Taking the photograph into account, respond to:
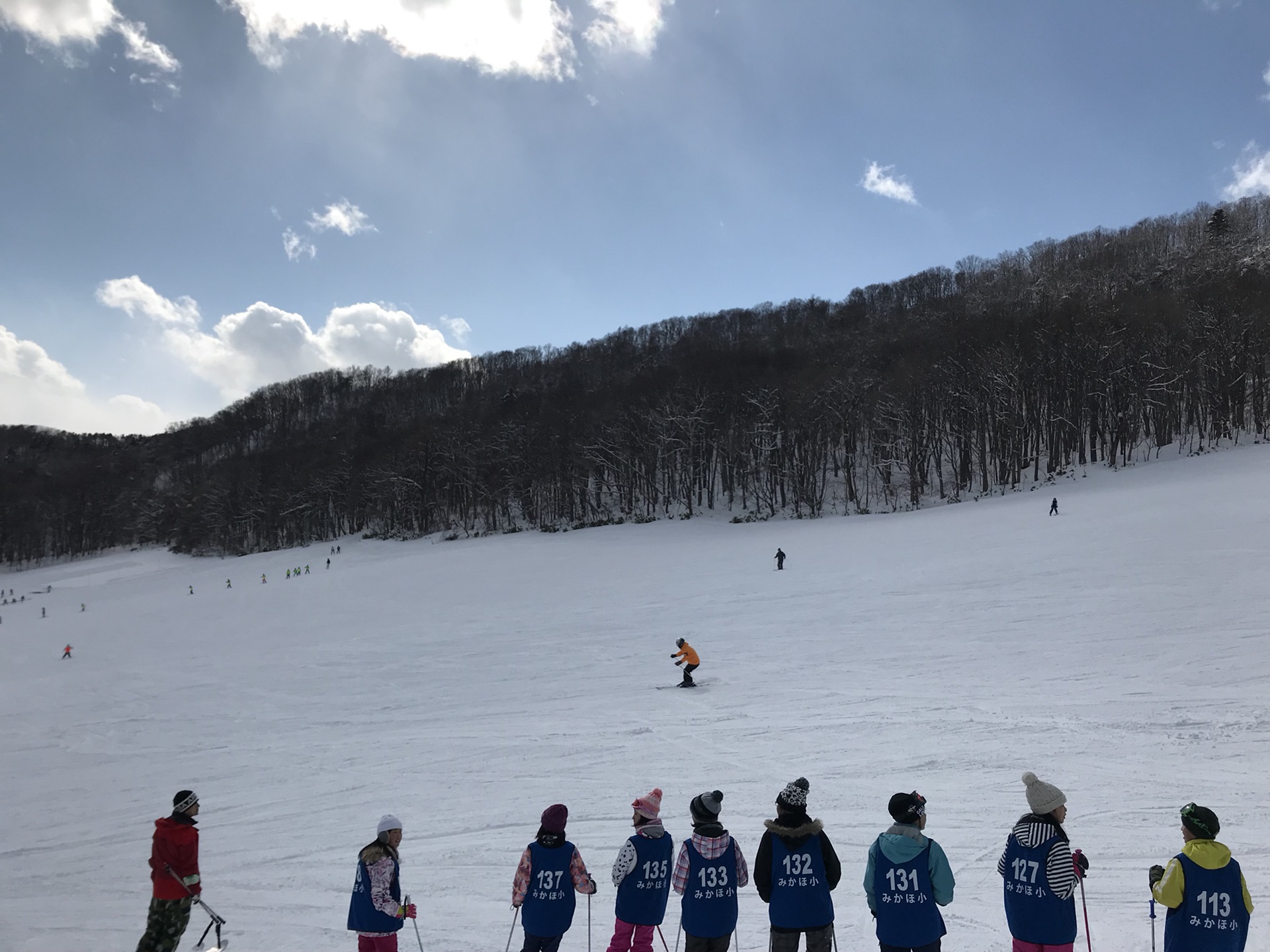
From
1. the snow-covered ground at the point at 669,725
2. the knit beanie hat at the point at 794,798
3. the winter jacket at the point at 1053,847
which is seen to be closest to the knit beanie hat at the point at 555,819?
the knit beanie hat at the point at 794,798

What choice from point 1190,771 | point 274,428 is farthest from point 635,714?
point 274,428

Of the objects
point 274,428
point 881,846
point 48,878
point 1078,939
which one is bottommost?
point 48,878

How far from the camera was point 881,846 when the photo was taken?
3.91 metres

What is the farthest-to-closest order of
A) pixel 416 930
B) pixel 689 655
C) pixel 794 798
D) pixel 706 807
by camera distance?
1. pixel 689 655
2. pixel 416 930
3. pixel 706 807
4. pixel 794 798

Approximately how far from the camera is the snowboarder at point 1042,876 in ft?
12.4

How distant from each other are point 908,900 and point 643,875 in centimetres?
164

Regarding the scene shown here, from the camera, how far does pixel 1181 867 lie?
381 centimetres

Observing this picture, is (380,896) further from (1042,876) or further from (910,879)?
(1042,876)

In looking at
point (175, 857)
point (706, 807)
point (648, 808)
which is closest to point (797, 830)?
point (706, 807)

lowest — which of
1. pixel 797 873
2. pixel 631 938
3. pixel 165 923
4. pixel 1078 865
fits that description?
pixel 165 923

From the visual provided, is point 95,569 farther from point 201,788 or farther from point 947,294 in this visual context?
point 947,294

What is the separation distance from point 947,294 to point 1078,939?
10305 centimetres

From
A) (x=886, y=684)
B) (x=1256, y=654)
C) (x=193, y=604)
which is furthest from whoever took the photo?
(x=193, y=604)

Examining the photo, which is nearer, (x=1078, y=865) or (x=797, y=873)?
(x=1078, y=865)
